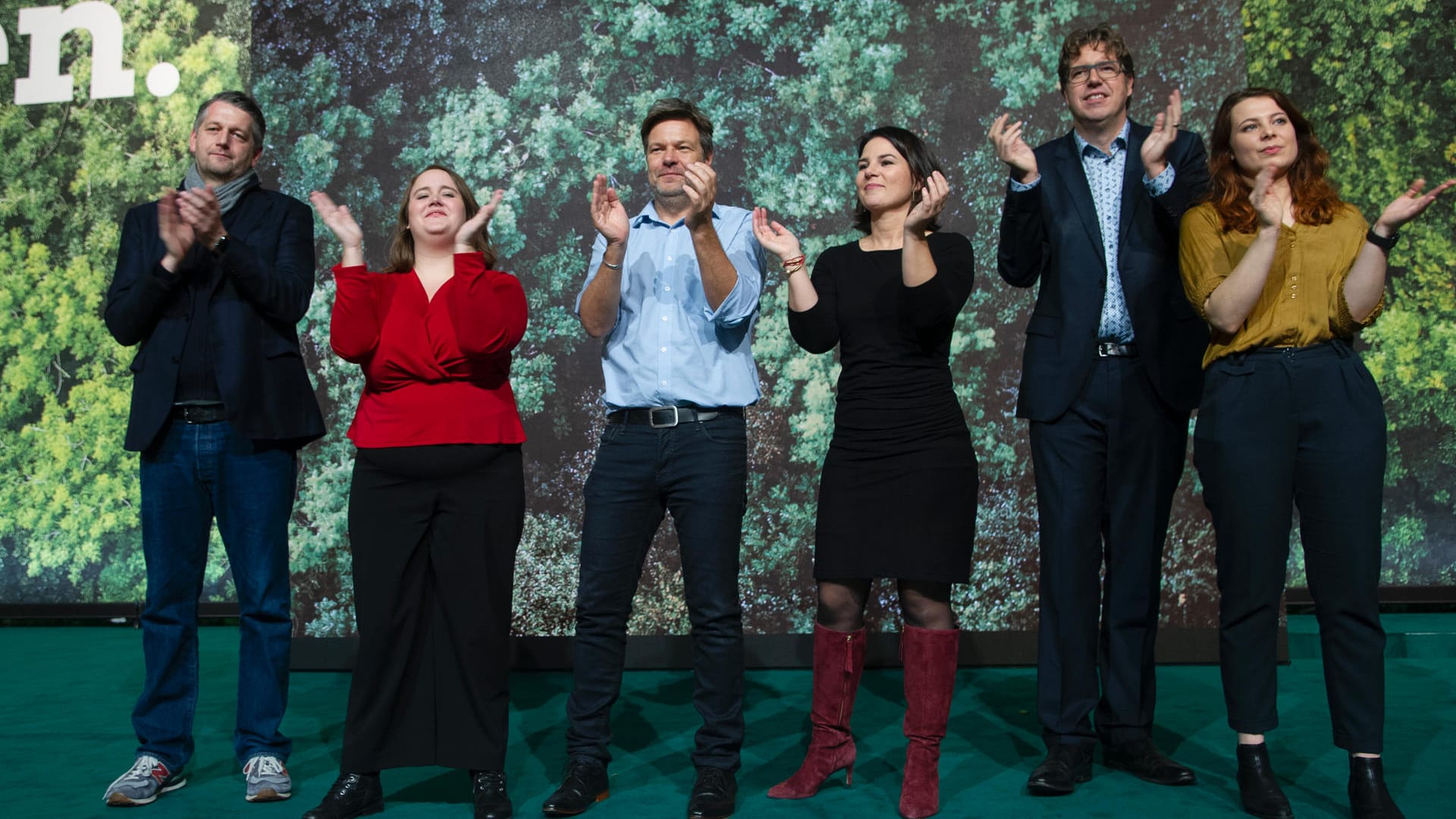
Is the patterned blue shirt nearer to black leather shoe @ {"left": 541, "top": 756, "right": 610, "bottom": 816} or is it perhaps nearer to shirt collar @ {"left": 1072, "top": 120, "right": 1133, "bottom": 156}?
shirt collar @ {"left": 1072, "top": 120, "right": 1133, "bottom": 156}

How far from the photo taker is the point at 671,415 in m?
2.77

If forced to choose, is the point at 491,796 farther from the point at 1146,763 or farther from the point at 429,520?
the point at 1146,763

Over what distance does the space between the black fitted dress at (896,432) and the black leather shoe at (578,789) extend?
73 cm

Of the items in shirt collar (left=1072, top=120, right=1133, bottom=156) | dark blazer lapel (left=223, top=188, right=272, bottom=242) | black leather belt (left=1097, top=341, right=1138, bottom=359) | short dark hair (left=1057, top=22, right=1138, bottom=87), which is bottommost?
black leather belt (left=1097, top=341, right=1138, bottom=359)

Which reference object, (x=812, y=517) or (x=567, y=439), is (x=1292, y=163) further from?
(x=567, y=439)

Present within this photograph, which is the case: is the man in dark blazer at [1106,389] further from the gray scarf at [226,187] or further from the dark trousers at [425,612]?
the gray scarf at [226,187]

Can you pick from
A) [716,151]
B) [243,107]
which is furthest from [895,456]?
[716,151]

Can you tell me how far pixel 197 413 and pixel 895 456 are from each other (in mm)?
1779

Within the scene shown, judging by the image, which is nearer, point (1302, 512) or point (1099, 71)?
point (1302, 512)

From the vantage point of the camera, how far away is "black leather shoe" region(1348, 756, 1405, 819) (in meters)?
2.44

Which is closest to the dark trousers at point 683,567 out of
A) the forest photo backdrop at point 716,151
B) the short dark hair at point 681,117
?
the short dark hair at point 681,117

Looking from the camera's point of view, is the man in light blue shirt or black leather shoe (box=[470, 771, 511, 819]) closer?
black leather shoe (box=[470, 771, 511, 819])

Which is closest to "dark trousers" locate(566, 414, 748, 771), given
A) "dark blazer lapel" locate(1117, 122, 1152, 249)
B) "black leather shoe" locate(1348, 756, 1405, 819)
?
"dark blazer lapel" locate(1117, 122, 1152, 249)

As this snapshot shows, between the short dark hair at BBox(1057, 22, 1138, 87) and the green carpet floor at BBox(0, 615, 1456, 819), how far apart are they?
72.7 inches
